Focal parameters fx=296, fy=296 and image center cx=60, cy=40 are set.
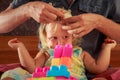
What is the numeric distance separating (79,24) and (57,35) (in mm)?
100

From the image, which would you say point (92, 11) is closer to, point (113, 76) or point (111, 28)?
point (111, 28)

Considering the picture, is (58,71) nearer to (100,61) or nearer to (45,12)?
(45,12)

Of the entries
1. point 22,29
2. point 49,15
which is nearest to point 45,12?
point 49,15

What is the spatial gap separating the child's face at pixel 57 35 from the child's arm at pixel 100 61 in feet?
0.44

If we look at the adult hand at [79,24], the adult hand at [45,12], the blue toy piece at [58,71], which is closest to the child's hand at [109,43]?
the adult hand at [79,24]

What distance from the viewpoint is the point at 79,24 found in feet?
3.42

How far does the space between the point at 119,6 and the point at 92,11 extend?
0.13 m

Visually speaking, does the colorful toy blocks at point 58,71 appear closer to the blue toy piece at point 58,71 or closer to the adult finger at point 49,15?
the blue toy piece at point 58,71

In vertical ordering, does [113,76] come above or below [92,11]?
below

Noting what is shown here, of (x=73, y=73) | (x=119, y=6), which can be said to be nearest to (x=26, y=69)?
(x=73, y=73)

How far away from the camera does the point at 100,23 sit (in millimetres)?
1160

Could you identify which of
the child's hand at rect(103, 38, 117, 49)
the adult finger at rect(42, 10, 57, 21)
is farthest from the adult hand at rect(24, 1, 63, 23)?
the child's hand at rect(103, 38, 117, 49)

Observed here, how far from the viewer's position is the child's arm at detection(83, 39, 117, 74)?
3.88 feet

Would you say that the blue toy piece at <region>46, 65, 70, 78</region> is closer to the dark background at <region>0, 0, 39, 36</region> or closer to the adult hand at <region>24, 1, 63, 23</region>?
the adult hand at <region>24, 1, 63, 23</region>
